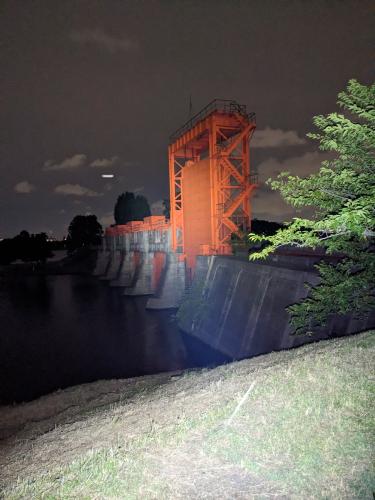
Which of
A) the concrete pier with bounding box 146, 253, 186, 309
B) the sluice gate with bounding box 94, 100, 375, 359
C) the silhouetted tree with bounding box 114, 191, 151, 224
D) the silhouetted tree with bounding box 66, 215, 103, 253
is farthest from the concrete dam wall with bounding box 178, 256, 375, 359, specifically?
the silhouetted tree with bounding box 66, 215, 103, 253

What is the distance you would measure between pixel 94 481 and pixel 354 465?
457 cm

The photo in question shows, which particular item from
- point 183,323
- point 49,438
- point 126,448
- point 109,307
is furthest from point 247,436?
point 109,307

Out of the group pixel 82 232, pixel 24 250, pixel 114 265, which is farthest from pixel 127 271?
pixel 24 250

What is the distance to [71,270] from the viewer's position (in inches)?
4466

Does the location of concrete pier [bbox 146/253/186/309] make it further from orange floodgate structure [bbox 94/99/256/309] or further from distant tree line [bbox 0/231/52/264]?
distant tree line [bbox 0/231/52/264]

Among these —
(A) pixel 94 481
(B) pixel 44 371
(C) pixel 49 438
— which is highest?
(A) pixel 94 481

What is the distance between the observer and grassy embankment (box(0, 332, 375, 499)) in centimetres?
624

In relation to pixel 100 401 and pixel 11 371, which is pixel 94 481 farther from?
pixel 11 371

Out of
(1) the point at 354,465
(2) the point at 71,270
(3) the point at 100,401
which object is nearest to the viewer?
(1) the point at 354,465

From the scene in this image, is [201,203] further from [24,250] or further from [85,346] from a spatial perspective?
[24,250]

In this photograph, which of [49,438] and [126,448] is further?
[49,438]

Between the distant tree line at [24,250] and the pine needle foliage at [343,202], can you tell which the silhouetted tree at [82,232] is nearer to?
the distant tree line at [24,250]

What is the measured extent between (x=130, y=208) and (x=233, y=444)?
112m

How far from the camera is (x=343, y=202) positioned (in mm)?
8453
